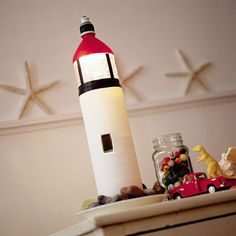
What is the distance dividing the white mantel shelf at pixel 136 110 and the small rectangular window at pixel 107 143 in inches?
18.9

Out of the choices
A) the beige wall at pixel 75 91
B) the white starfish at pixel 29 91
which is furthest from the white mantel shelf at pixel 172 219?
the white starfish at pixel 29 91

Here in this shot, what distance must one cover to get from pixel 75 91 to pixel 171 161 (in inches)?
19.1

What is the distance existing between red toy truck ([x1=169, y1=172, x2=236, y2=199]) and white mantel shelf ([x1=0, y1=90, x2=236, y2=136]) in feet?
1.85

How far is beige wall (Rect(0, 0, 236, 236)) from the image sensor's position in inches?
64.8

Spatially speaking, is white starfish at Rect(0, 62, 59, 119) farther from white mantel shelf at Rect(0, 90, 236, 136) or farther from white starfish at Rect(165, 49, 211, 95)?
white starfish at Rect(165, 49, 211, 95)

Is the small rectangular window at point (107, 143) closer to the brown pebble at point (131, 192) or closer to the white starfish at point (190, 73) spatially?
the brown pebble at point (131, 192)

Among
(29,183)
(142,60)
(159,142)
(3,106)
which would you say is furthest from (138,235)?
(142,60)

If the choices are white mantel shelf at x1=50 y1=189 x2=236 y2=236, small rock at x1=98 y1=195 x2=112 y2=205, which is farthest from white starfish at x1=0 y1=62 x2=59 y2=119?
white mantel shelf at x1=50 y1=189 x2=236 y2=236

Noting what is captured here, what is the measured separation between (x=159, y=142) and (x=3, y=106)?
1.72 feet

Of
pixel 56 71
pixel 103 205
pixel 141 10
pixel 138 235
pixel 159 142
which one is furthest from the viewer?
pixel 141 10

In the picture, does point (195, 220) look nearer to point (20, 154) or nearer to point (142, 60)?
point (20, 154)

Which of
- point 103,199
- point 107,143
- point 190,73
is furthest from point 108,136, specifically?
point 190,73

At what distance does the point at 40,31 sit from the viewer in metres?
1.79

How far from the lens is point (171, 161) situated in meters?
1.44
